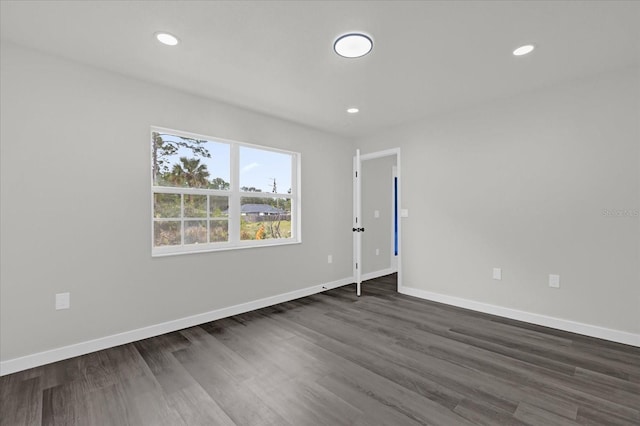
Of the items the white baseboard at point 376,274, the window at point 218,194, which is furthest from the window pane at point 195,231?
the white baseboard at point 376,274

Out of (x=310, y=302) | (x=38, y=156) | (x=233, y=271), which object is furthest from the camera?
(x=310, y=302)

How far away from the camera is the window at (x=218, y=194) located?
3.15 metres

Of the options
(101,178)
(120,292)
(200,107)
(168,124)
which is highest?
(200,107)

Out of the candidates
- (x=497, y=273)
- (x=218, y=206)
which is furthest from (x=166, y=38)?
(x=497, y=273)

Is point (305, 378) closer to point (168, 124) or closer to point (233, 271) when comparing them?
point (233, 271)

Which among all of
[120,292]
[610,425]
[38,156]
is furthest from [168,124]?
[610,425]

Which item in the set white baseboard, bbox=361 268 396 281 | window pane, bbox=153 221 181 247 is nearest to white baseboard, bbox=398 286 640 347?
white baseboard, bbox=361 268 396 281

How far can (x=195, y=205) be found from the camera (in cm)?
334

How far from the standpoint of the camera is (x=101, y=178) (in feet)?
8.82

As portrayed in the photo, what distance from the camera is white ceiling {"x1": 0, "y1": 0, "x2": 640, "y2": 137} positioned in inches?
75.8

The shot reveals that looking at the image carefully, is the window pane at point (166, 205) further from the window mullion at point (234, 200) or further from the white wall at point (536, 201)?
the white wall at point (536, 201)

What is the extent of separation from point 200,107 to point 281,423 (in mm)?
3063

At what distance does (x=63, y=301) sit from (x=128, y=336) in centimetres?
62

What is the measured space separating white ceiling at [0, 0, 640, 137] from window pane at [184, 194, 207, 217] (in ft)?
3.70
